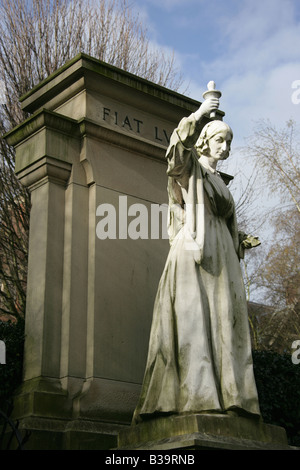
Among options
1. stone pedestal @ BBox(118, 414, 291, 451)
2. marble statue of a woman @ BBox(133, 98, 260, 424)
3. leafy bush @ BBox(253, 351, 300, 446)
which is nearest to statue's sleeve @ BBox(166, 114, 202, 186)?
marble statue of a woman @ BBox(133, 98, 260, 424)

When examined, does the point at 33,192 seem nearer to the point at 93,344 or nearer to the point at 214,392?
the point at 93,344

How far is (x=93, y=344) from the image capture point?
7234 mm

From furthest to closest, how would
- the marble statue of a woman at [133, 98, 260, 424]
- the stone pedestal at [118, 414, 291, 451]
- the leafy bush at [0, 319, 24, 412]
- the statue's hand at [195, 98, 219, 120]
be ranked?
1. the leafy bush at [0, 319, 24, 412]
2. the statue's hand at [195, 98, 219, 120]
3. the marble statue of a woman at [133, 98, 260, 424]
4. the stone pedestal at [118, 414, 291, 451]

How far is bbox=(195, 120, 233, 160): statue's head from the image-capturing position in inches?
260

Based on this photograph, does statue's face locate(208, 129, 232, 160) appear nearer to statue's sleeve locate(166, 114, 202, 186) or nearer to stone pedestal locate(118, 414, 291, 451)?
statue's sleeve locate(166, 114, 202, 186)

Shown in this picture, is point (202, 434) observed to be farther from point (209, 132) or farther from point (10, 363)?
point (209, 132)

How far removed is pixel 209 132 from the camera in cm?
668

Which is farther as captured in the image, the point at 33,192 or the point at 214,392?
the point at 33,192

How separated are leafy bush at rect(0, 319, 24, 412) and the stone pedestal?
171 cm

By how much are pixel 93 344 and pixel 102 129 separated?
254cm

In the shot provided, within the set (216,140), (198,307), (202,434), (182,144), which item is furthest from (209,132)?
(202,434)

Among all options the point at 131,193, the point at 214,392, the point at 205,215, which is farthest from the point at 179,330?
the point at 131,193

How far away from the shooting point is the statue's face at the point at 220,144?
6598 mm
